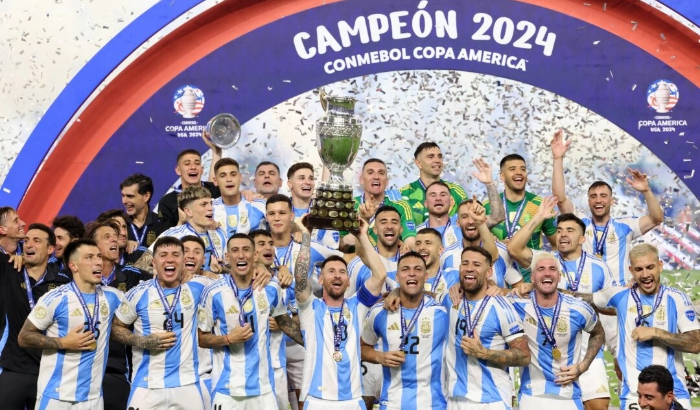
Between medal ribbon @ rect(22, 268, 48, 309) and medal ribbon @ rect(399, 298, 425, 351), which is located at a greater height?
medal ribbon @ rect(22, 268, 48, 309)

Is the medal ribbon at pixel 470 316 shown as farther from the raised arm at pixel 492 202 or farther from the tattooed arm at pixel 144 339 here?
the tattooed arm at pixel 144 339

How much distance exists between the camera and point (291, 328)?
820 centimetres

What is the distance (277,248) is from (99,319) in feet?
5.22

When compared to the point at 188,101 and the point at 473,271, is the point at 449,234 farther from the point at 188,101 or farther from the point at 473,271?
the point at 188,101

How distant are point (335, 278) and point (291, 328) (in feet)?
1.83

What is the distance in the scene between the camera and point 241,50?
1116cm

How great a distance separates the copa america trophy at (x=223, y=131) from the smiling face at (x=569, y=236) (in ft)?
9.98

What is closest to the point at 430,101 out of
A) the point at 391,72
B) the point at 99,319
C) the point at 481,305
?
the point at 391,72

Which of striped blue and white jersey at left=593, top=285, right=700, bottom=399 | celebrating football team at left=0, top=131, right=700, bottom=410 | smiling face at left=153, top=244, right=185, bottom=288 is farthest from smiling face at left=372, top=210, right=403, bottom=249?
striped blue and white jersey at left=593, top=285, right=700, bottom=399

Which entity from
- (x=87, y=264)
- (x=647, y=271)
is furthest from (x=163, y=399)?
(x=647, y=271)

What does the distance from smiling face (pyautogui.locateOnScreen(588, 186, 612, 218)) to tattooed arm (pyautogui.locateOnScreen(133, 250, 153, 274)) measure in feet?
11.4

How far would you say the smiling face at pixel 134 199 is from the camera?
951 centimetres

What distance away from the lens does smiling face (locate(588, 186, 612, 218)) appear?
375 inches

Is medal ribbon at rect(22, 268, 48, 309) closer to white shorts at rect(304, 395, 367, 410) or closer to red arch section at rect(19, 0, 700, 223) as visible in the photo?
white shorts at rect(304, 395, 367, 410)
